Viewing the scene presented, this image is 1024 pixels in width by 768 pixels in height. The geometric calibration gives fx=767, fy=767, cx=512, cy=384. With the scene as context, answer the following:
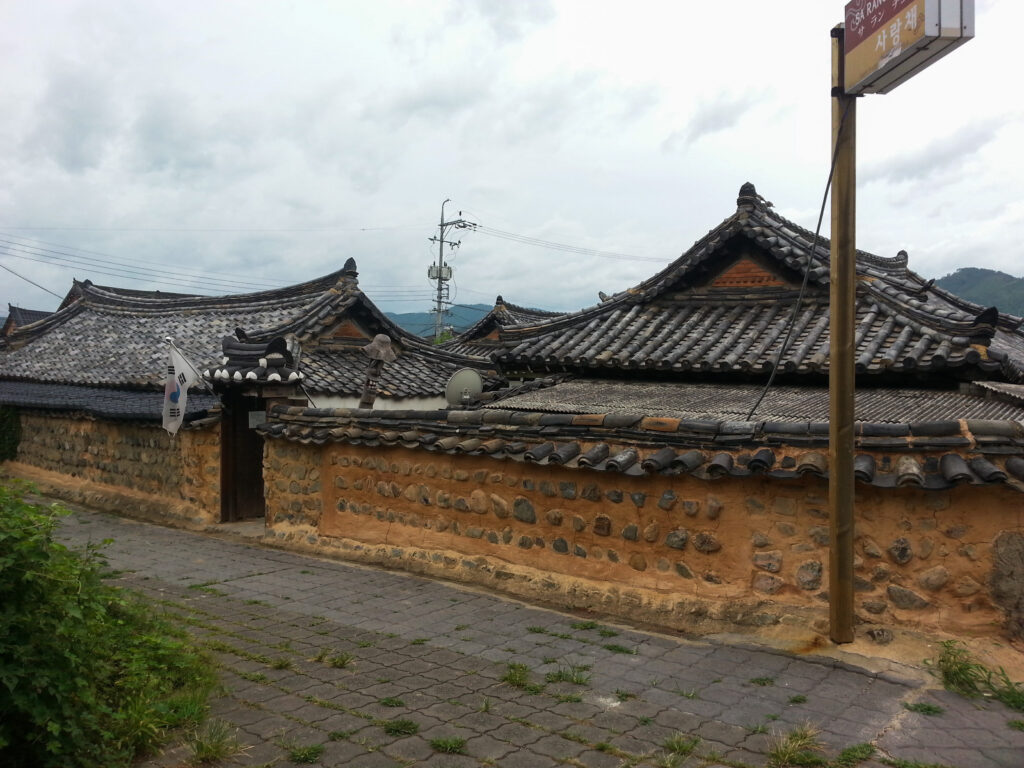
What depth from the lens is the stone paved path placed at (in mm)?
4320

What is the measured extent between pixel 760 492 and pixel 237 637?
4.49 m

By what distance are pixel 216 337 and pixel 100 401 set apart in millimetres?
3996

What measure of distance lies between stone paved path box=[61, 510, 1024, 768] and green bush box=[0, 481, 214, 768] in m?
0.30

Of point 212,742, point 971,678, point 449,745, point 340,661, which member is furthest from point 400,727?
point 971,678

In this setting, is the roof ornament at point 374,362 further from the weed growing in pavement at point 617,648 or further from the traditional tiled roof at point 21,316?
the traditional tiled roof at point 21,316

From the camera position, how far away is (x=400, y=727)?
4574mm

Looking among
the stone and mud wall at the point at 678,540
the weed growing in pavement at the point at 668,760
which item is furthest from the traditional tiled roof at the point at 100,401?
the weed growing in pavement at the point at 668,760

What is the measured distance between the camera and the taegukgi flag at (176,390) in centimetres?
1282

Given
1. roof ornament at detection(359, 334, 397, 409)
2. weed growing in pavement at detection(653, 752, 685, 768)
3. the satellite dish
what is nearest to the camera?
weed growing in pavement at detection(653, 752, 685, 768)

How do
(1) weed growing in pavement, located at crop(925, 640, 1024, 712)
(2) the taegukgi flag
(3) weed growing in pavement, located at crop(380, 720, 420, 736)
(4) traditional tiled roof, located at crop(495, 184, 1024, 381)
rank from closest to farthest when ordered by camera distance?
1. (3) weed growing in pavement, located at crop(380, 720, 420, 736)
2. (1) weed growing in pavement, located at crop(925, 640, 1024, 712)
3. (4) traditional tiled roof, located at crop(495, 184, 1024, 381)
4. (2) the taegukgi flag

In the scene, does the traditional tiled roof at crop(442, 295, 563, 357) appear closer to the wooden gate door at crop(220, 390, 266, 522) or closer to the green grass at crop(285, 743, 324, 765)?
the wooden gate door at crop(220, 390, 266, 522)

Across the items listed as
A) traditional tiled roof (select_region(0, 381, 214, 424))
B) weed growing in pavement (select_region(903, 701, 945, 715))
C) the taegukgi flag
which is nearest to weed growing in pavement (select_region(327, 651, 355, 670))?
weed growing in pavement (select_region(903, 701, 945, 715))

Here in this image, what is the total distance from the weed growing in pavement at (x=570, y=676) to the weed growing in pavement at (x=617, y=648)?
0.53 metres

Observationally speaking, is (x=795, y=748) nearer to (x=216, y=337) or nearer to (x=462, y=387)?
(x=462, y=387)
